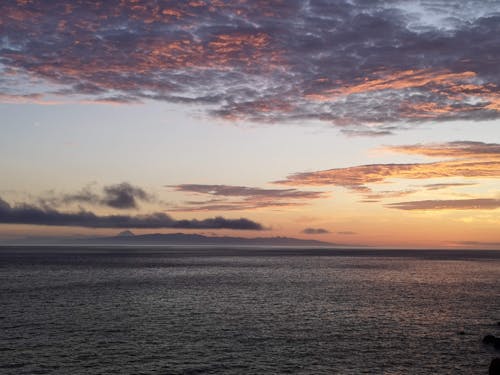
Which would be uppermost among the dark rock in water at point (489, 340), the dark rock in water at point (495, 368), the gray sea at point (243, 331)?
the dark rock in water at point (495, 368)

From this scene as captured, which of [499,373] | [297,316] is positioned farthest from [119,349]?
[499,373]

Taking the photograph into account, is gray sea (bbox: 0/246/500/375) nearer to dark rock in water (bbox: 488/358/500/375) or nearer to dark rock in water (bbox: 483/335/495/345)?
dark rock in water (bbox: 483/335/495/345)

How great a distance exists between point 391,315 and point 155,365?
152ft

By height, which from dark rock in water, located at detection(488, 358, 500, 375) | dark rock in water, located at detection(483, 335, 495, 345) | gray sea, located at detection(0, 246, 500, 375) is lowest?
gray sea, located at detection(0, 246, 500, 375)

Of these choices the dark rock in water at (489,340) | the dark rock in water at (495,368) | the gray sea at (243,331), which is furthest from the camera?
the dark rock in water at (489,340)

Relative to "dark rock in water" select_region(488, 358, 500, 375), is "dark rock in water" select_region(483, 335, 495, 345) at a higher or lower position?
lower

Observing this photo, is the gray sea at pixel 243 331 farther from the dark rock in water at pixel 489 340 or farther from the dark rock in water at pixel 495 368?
the dark rock in water at pixel 495 368

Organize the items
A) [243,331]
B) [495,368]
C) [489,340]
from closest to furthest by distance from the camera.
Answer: [495,368] < [489,340] < [243,331]

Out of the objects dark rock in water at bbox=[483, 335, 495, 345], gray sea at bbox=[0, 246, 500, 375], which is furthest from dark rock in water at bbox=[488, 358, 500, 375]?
dark rock in water at bbox=[483, 335, 495, 345]

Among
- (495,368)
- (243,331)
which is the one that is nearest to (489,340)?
(495,368)

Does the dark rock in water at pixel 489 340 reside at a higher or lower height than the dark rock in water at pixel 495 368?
lower

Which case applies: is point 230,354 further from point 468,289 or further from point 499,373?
point 468,289

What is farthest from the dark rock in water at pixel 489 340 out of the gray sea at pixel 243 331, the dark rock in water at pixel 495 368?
the dark rock in water at pixel 495 368

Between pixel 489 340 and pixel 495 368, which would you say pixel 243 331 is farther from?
pixel 495 368
